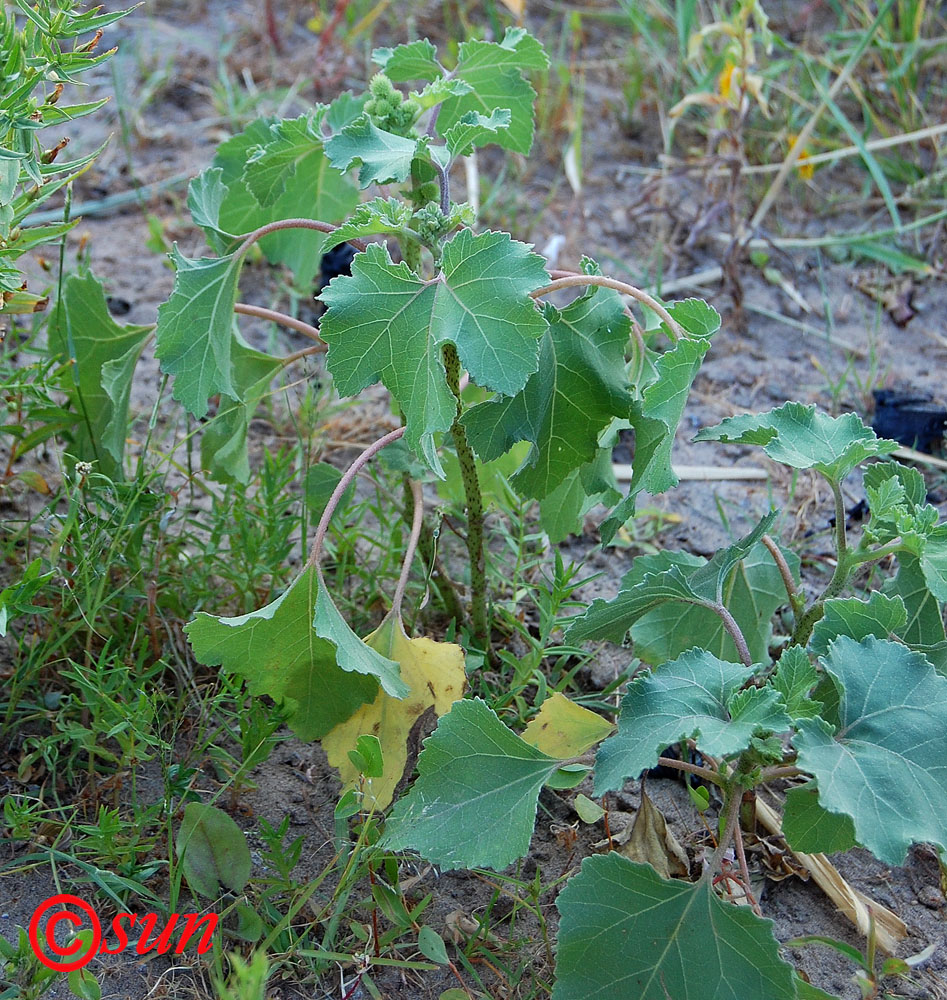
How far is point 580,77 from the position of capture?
4.20m

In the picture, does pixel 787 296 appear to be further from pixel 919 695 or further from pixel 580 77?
pixel 919 695

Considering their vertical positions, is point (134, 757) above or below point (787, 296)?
above

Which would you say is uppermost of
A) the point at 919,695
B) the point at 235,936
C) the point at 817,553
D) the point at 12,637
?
the point at 919,695

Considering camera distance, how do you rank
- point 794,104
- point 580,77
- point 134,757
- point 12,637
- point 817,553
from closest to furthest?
point 134,757, point 12,637, point 817,553, point 794,104, point 580,77

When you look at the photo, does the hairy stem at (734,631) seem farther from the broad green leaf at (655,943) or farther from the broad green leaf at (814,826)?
the broad green leaf at (655,943)

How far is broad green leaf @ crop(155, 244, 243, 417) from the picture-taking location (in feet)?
6.29

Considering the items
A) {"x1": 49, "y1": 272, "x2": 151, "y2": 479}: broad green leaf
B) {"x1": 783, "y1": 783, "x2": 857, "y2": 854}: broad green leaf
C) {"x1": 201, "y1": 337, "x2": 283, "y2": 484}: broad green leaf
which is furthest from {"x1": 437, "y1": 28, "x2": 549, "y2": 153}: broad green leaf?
{"x1": 783, "y1": 783, "x2": 857, "y2": 854}: broad green leaf

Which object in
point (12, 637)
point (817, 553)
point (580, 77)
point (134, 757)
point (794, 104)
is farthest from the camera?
point (580, 77)

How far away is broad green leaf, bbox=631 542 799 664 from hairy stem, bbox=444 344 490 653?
1.05 ft

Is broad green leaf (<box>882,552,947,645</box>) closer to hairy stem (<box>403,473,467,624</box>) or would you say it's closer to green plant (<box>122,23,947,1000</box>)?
green plant (<box>122,23,947,1000</box>)

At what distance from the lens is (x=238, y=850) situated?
1.79 metres

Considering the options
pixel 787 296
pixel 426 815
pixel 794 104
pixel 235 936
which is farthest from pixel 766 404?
pixel 235 936

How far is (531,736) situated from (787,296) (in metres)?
2.16

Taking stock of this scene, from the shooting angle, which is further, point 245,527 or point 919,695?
point 245,527
